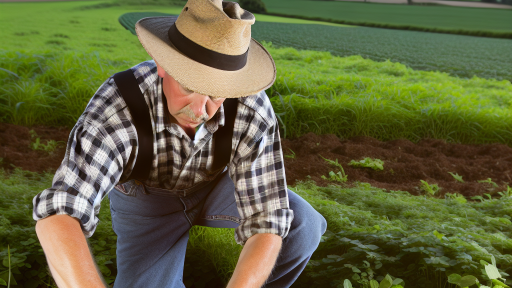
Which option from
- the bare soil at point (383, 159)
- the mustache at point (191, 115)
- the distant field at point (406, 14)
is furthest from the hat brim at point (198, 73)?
the distant field at point (406, 14)

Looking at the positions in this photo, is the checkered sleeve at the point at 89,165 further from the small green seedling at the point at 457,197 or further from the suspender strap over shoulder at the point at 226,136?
the small green seedling at the point at 457,197

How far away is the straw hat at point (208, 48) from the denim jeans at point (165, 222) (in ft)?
1.63

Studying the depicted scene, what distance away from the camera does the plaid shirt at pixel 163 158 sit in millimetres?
994

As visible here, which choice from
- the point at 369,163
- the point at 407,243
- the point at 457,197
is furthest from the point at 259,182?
the point at 369,163

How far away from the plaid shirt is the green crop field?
0.45 meters

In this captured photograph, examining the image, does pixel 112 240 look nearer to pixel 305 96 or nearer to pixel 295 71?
pixel 305 96

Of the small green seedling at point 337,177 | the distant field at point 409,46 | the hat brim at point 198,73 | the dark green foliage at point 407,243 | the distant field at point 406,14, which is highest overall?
the hat brim at point 198,73

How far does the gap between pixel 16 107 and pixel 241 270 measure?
252 centimetres

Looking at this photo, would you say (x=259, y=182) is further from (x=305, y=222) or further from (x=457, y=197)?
(x=457, y=197)

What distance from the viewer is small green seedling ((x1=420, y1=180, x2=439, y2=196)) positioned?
239 centimetres

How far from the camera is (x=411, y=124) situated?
3.37 meters

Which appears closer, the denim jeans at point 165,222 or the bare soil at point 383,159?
the denim jeans at point 165,222

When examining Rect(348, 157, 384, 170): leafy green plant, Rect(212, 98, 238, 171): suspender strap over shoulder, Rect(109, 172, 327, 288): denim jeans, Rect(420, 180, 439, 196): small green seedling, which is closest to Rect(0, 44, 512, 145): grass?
Rect(348, 157, 384, 170): leafy green plant

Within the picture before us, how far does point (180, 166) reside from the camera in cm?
128
